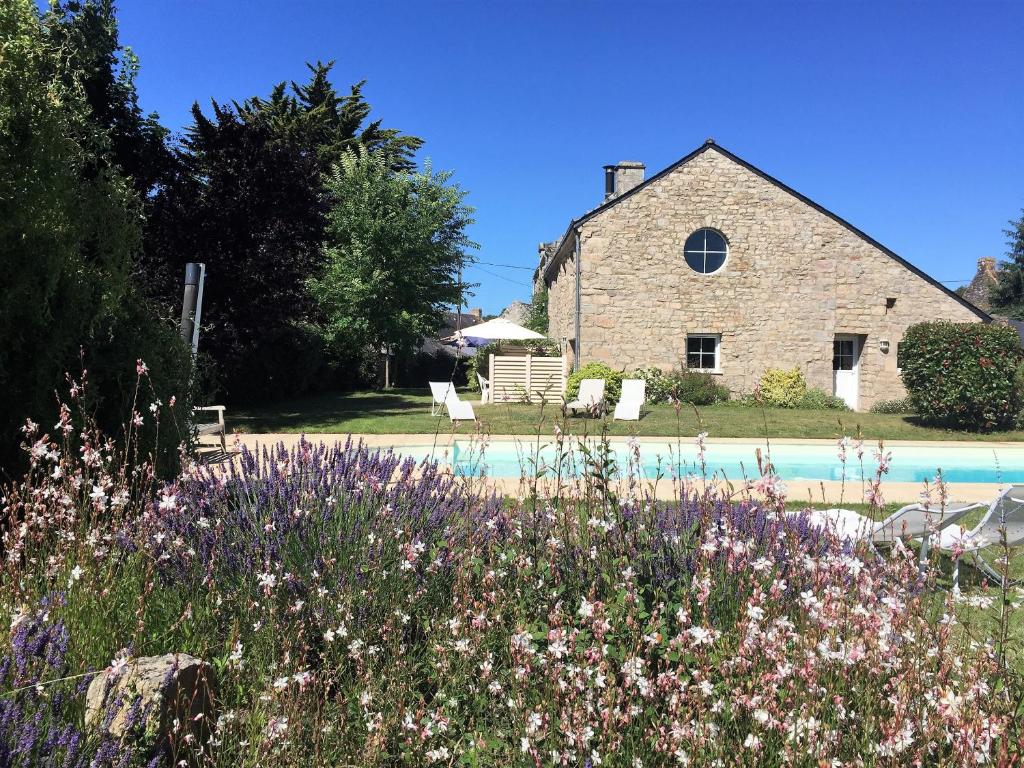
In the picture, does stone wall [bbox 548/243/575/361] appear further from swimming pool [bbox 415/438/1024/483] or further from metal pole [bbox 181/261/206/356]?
metal pole [bbox 181/261/206/356]

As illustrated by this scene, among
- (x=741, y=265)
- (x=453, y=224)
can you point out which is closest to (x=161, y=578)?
(x=741, y=265)

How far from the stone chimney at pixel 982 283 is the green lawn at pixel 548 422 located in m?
36.2

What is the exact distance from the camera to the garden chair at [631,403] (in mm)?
14688

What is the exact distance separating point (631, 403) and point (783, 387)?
25.2 ft

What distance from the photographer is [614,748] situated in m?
1.70

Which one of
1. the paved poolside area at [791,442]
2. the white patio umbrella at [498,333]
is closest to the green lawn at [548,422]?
the paved poolside area at [791,442]

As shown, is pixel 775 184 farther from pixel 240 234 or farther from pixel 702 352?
pixel 240 234

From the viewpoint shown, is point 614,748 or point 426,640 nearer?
point 614,748

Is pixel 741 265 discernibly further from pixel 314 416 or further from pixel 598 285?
pixel 314 416

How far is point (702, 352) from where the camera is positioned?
20.7 m

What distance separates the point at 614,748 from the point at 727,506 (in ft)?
5.38

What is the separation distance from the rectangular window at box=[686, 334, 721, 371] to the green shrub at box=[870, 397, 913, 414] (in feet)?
16.4

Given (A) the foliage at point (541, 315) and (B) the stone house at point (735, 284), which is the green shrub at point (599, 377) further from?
(A) the foliage at point (541, 315)

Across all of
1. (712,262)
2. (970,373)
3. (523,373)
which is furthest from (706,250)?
(970,373)
